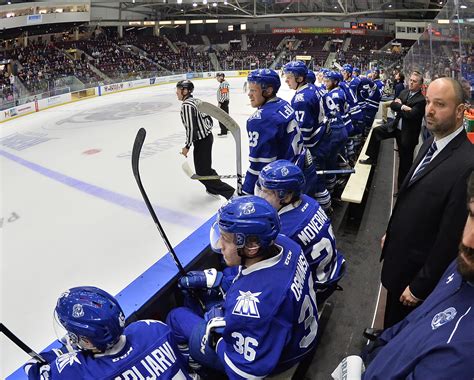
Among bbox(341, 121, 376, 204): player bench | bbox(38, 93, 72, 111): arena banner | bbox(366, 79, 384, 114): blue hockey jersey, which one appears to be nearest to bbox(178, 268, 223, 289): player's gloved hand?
bbox(341, 121, 376, 204): player bench

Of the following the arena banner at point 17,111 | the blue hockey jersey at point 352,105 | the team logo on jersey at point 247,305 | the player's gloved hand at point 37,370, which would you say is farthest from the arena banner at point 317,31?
the player's gloved hand at point 37,370

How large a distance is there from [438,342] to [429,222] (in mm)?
898

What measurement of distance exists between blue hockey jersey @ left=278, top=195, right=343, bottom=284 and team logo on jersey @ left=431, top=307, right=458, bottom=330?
927 millimetres

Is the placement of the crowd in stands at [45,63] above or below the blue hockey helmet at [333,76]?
above

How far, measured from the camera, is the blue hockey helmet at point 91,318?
1.35 metres

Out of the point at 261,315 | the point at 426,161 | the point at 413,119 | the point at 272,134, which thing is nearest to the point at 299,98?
the point at 272,134

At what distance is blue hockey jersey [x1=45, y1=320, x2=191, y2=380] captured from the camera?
4.42 ft

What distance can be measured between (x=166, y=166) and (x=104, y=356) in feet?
15.4

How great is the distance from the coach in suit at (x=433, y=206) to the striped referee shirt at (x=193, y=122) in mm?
2943

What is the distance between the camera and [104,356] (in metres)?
1.39

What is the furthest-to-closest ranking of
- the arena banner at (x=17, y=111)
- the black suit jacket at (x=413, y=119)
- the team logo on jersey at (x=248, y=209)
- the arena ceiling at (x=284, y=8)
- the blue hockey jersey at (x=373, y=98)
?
the arena ceiling at (x=284, y=8), the arena banner at (x=17, y=111), the blue hockey jersey at (x=373, y=98), the black suit jacket at (x=413, y=119), the team logo on jersey at (x=248, y=209)

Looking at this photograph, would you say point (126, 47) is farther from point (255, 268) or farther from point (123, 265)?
point (255, 268)

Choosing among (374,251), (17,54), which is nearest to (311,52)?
(17,54)

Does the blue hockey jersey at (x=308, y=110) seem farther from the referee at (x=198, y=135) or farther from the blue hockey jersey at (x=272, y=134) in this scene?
the referee at (x=198, y=135)
